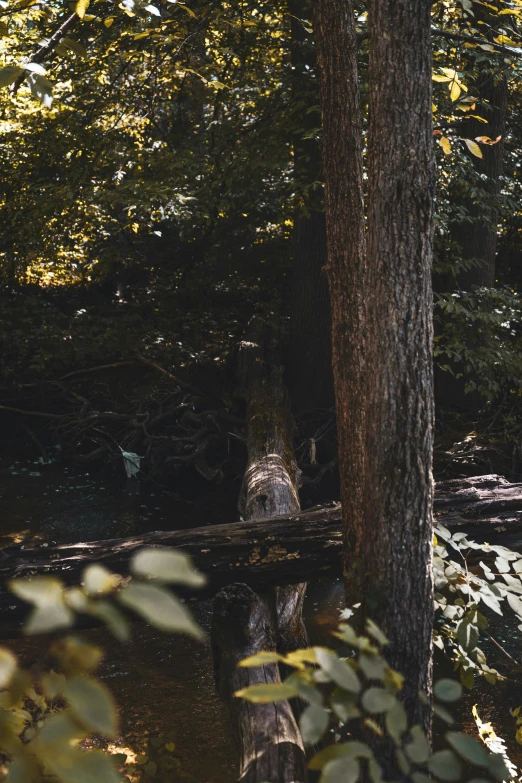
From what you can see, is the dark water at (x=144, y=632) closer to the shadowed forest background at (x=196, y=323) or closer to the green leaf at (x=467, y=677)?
the shadowed forest background at (x=196, y=323)

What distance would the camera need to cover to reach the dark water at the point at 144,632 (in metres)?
3.96

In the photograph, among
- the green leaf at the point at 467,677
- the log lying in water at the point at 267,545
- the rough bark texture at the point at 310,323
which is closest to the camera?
the green leaf at the point at 467,677

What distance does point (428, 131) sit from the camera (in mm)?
2775

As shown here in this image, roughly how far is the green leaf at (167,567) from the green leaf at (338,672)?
38 centimetres

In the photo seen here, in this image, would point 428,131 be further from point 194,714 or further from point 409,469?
point 194,714

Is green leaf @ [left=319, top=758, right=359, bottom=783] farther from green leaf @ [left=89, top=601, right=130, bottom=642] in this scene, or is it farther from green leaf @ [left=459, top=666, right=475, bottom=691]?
green leaf @ [left=459, top=666, right=475, bottom=691]

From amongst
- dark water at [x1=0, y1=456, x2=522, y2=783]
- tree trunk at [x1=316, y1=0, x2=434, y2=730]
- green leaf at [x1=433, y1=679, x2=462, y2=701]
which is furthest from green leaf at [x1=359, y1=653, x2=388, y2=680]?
dark water at [x1=0, y1=456, x2=522, y2=783]

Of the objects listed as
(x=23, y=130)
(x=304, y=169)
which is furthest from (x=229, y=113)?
(x=23, y=130)

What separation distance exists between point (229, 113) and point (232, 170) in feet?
3.35

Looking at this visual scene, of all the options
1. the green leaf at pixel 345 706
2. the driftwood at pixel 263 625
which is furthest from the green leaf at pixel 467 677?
the green leaf at pixel 345 706

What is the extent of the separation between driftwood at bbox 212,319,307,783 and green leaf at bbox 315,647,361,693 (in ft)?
5.73

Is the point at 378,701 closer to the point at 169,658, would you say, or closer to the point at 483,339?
the point at 169,658

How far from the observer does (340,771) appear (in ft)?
3.75

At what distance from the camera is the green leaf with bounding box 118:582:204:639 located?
2.88 feet
